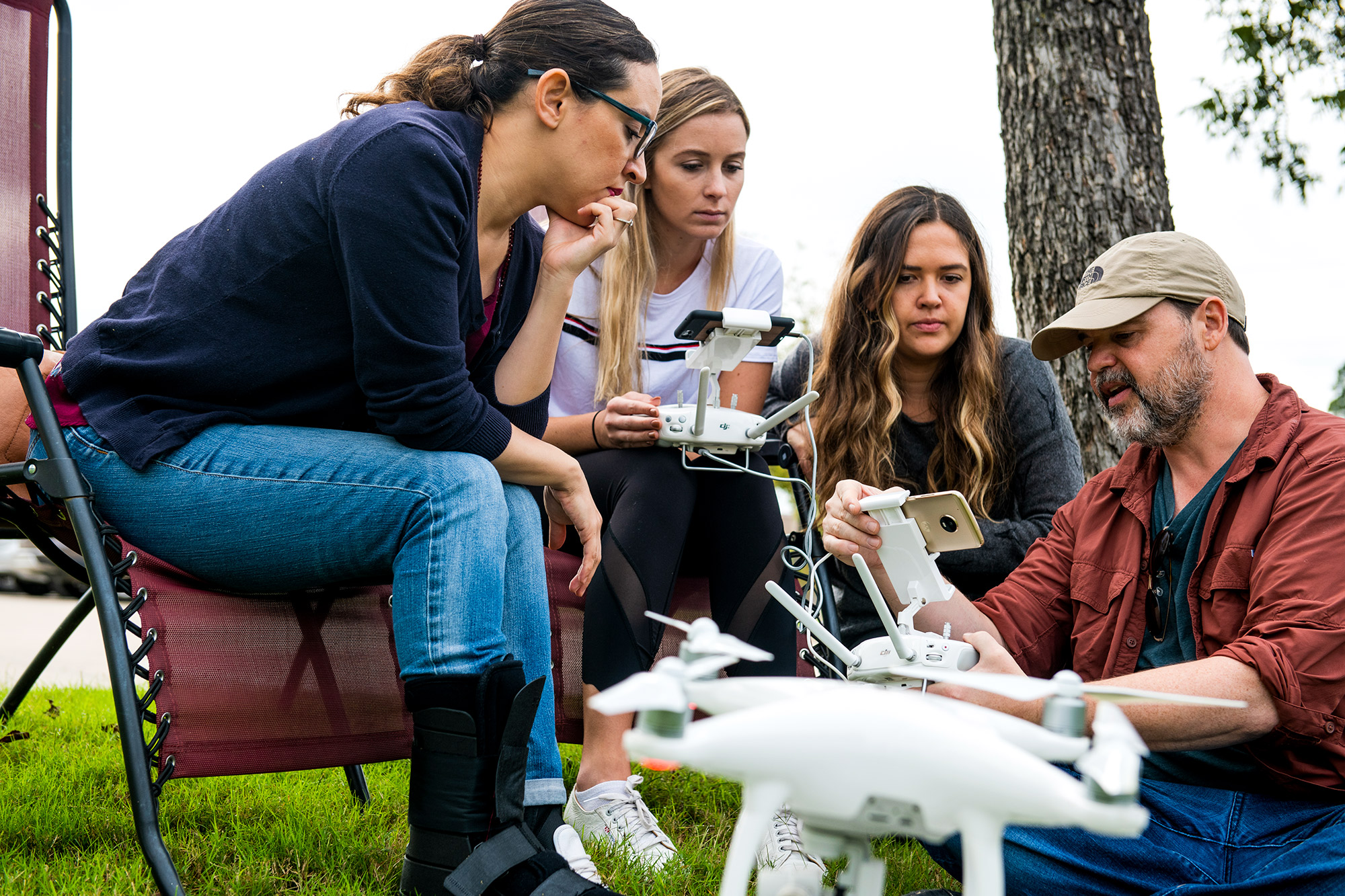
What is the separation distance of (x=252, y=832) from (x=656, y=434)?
1.16 meters

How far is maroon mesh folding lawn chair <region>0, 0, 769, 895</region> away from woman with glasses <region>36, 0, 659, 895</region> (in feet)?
0.22

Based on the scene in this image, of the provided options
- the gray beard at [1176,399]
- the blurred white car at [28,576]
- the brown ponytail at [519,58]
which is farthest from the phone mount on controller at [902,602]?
the blurred white car at [28,576]

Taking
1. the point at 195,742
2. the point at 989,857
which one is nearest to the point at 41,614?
the point at 195,742

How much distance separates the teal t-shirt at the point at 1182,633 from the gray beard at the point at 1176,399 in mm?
104

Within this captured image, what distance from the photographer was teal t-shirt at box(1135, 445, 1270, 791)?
5.65ft

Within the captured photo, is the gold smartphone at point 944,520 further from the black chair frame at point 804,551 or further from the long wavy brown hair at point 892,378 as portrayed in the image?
the long wavy brown hair at point 892,378

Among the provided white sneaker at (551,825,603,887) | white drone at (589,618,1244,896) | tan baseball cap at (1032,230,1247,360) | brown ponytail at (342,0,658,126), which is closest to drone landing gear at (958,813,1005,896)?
white drone at (589,618,1244,896)

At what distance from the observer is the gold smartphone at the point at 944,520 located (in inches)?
63.0

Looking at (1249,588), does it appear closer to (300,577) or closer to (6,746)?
(300,577)

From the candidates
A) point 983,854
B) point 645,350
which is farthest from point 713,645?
point 645,350

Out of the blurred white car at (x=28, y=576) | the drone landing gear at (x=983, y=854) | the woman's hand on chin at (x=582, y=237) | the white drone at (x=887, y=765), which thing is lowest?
the blurred white car at (x=28, y=576)

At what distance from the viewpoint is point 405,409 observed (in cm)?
168

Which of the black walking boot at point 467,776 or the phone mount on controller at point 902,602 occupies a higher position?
the phone mount on controller at point 902,602

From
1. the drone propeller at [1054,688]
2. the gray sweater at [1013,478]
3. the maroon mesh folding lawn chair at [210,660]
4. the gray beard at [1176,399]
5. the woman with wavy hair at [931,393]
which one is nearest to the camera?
the drone propeller at [1054,688]
